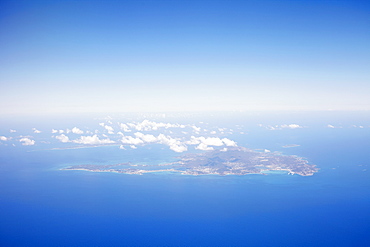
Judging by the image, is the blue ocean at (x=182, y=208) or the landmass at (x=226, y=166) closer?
the blue ocean at (x=182, y=208)

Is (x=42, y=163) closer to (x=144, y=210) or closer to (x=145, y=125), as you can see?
(x=144, y=210)

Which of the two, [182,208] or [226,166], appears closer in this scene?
[182,208]

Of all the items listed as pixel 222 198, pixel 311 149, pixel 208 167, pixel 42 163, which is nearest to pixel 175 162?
pixel 208 167

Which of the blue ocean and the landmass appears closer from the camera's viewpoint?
the blue ocean
